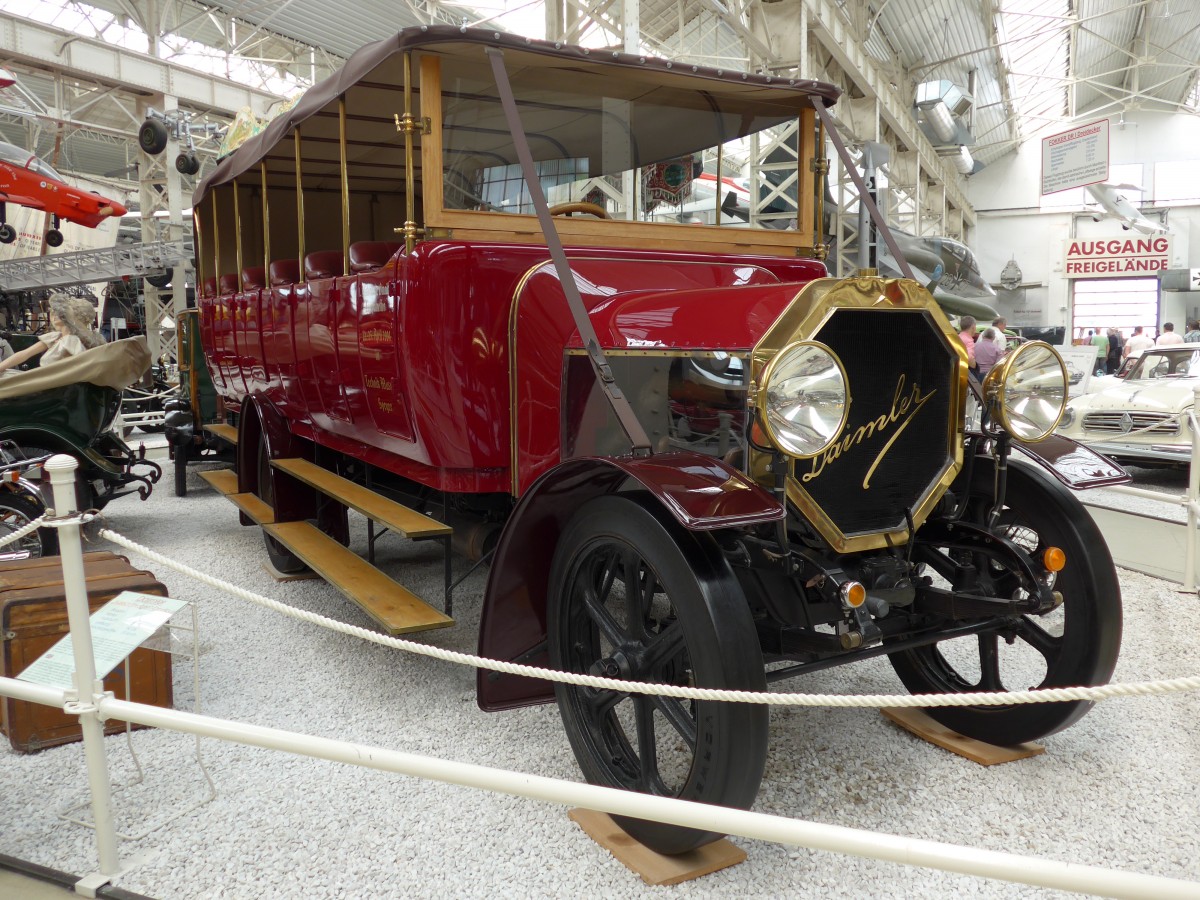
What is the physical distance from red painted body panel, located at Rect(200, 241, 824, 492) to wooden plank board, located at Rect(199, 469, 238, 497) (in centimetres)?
219

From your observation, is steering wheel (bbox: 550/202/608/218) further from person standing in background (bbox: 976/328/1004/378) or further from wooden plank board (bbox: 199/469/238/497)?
person standing in background (bbox: 976/328/1004/378)

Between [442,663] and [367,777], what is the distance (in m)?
0.94

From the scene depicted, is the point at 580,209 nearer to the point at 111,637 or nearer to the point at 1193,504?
Result: the point at 111,637

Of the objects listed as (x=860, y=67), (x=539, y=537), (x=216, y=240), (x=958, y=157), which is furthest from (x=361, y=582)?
(x=958, y=157)

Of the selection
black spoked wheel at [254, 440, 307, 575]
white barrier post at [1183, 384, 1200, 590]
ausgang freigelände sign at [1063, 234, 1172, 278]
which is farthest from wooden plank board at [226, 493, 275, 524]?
ausgang freigelände sign at [1063, 234, 1172, 278]

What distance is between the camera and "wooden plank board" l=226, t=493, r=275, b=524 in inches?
177

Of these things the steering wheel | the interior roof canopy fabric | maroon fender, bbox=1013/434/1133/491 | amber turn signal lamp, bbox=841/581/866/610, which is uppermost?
the interior roof canopy fabric

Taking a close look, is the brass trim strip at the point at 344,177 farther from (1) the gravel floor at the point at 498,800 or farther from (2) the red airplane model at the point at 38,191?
(2) the red airplane model at the point at 38,191

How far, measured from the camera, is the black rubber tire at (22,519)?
458 centimetres

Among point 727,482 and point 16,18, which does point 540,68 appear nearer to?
point 727,482

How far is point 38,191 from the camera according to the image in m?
12.1

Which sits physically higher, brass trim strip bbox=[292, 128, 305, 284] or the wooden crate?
brass trim strip bbox=[292, 128, 305, 284]

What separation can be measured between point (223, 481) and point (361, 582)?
2721mm

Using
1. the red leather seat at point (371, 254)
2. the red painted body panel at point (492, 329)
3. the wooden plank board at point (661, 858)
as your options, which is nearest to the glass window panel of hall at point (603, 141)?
the red painted body panel at point (492, 329)
